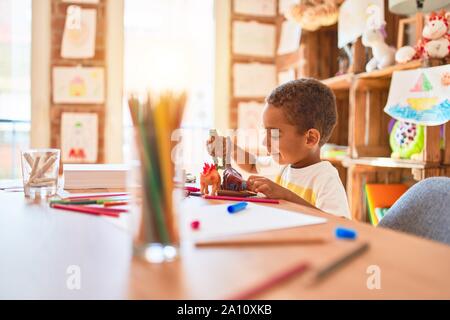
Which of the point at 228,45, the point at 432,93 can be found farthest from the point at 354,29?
the point at 228,45

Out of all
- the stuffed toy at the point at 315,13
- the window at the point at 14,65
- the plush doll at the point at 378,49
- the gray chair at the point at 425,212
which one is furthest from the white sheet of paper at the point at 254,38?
the gray chair at the point at 425,212

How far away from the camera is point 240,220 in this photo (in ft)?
2.09

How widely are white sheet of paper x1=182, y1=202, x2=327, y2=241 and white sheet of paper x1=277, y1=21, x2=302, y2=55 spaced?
7.58ft

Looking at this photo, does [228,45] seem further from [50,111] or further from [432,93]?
[432,93]

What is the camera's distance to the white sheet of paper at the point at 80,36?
2859 mm

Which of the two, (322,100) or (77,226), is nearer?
(77,226)

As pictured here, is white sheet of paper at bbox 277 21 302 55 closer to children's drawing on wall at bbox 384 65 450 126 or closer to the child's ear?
children's drawing on wall at bbox 384 65 450 126

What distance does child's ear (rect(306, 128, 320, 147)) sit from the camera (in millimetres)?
1271

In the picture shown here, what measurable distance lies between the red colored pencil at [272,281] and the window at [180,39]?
2738mm

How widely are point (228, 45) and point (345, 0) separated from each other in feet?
3.27

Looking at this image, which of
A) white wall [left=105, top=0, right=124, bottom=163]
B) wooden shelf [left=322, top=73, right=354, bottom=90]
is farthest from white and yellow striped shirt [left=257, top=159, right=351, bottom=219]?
white wall [left=105, top=0, right=124, bottom=163]

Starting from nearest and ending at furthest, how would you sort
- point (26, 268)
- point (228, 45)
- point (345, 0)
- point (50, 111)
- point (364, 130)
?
point (26, 268) → point (364, 130) → point (345, 0) → point (50, 111) → point (228, 45)

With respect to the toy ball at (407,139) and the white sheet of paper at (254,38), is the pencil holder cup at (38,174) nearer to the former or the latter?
the toy ball at (407,139)

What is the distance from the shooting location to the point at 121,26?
2990 mm
